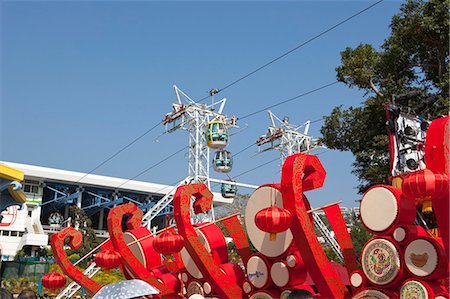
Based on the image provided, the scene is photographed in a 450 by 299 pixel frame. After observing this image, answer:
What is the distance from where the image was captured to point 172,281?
33.1 feet

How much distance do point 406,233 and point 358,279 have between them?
3.28 feet

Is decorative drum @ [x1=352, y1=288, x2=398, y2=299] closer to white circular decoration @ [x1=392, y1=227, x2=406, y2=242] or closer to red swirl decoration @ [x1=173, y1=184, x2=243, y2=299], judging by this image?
white circular decoration @ [x1=392, y1=227, x2=406, y2=242]

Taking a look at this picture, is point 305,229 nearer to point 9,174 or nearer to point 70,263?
point 70,263

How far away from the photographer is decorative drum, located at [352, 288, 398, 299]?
6.46 m

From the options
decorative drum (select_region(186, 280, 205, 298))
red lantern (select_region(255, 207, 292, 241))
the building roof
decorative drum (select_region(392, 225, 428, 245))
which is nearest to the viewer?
decorative drum (select_region(392, 225, 428, 245))

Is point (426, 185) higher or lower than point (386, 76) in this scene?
lower

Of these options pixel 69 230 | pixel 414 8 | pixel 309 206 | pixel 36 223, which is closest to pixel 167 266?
pixel 69 230

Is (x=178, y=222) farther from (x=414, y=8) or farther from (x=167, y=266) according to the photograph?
(x=414, y=8)

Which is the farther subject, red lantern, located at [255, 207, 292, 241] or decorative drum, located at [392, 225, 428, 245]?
red lantern, located at [255, 207, 292, 241]

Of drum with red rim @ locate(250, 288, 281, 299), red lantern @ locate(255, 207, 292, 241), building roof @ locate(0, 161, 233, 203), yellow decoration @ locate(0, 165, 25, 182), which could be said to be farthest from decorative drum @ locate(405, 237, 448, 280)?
building roof @ locate(0, 161, 233, 203)

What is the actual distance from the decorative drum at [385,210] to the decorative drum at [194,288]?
12.2 feet

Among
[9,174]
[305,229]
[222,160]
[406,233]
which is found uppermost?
[222,160]

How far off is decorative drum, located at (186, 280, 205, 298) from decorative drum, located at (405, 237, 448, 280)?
4223mm

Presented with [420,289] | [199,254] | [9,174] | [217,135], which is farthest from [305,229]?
[217,135]
